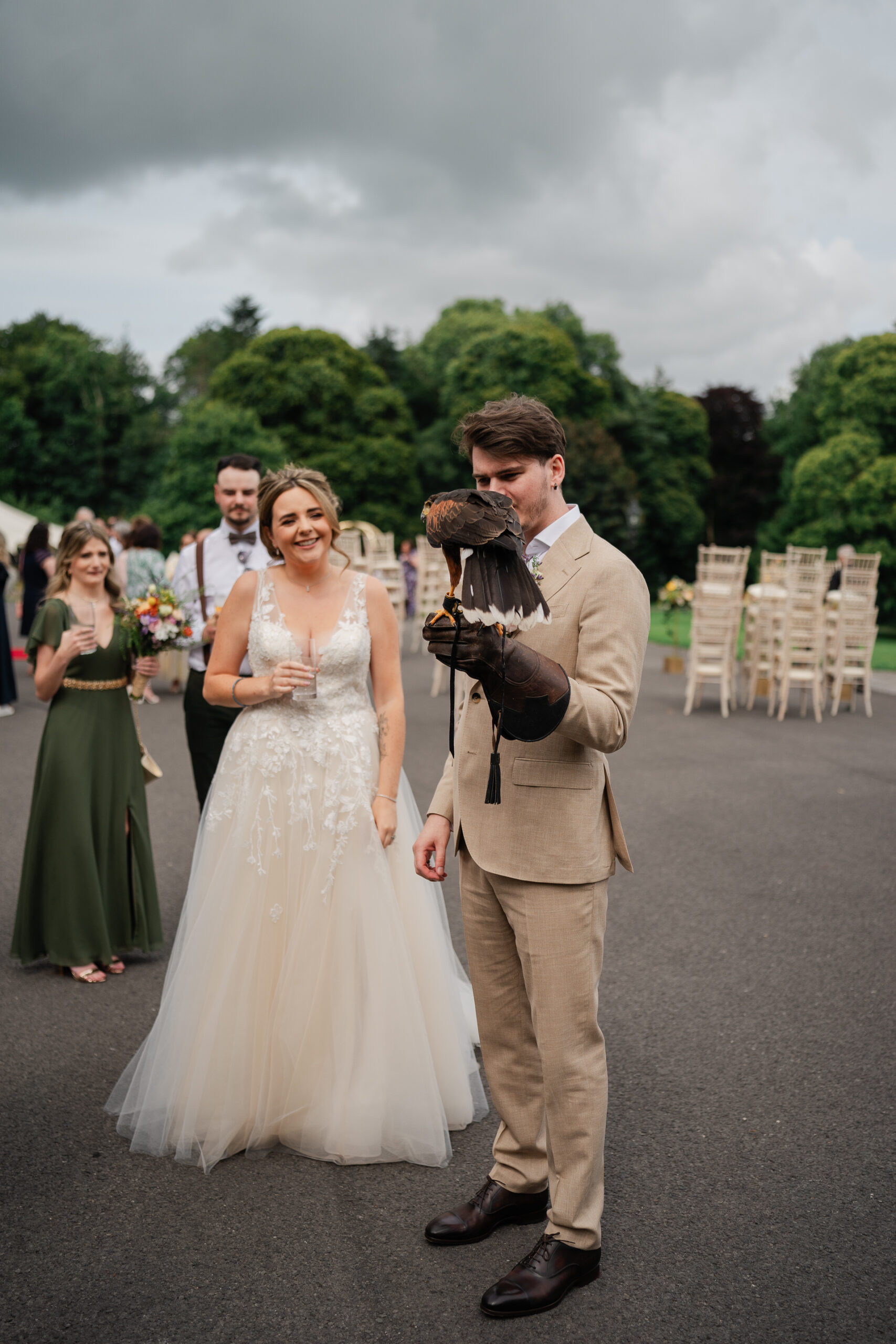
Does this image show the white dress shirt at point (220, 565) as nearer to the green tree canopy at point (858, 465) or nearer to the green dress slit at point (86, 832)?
the green dress slit at point (86, 832)

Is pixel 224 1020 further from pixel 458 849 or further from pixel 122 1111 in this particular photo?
pixel 458 849

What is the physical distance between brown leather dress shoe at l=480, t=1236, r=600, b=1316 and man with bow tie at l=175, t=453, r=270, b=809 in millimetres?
3112

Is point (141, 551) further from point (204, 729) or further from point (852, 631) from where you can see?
point (852, 631)

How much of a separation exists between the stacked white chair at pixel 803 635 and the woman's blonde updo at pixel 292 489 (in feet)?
38.1

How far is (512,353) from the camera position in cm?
4712

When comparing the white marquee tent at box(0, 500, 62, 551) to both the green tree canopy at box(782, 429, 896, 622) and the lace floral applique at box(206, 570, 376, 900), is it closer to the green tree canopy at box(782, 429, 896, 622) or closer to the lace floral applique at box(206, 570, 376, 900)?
the green tree canopy at box(782, 429, 896, 622)

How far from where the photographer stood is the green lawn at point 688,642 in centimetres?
2444

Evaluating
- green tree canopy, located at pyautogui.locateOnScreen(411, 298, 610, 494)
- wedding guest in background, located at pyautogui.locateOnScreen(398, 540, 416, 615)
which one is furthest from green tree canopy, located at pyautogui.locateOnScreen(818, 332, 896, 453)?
wedding guest in background, located at pyautogui.locateOnScreen(398, 540, 416, 615)

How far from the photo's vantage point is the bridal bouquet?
18.0 ft

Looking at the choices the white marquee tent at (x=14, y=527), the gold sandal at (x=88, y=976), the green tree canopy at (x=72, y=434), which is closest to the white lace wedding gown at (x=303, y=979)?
the gold sandal at (x=88, y=976)

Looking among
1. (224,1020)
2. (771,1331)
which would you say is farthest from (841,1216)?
(224,1020)

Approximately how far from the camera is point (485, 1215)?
10.4 ft

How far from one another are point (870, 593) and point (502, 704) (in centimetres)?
1496

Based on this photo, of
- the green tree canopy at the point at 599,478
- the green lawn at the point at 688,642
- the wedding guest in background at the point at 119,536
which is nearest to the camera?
the wedding guest in background at the point at 119,536
